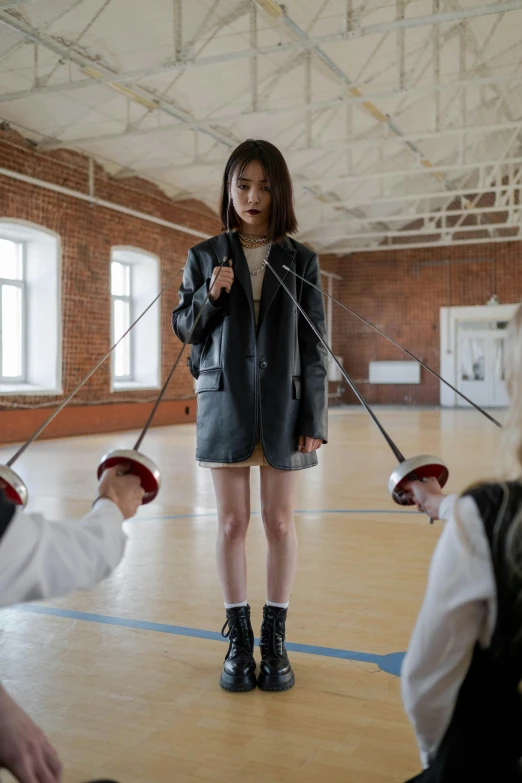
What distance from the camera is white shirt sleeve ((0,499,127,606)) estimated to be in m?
0.86

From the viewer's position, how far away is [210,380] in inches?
83.6

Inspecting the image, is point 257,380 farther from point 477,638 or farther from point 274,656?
point 477,638

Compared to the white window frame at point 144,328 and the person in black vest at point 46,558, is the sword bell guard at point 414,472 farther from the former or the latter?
the white window frame at point 144,328

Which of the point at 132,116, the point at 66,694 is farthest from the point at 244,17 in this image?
the point at 66,694

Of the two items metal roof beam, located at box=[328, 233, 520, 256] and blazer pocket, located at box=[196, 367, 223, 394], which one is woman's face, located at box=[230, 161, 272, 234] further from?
metal roof beam, located at box=[328, 233, 520, 256]

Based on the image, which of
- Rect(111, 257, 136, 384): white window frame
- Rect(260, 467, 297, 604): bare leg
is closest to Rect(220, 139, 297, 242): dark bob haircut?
Rect(260, 467, 297, 604): bare leg

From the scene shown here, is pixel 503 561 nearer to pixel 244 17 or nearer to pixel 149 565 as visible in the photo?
pixel 149 565

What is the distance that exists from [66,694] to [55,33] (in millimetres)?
7122

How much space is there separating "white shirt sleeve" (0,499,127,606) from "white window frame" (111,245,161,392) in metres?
11.3

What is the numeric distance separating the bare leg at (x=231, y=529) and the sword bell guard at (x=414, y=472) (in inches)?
32.8

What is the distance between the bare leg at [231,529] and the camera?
2098mm

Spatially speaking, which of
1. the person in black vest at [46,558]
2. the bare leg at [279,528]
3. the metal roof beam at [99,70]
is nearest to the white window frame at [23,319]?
the metal roof beam at [99,70]

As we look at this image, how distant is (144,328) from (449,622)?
1192 centimetres

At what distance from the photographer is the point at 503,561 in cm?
81
